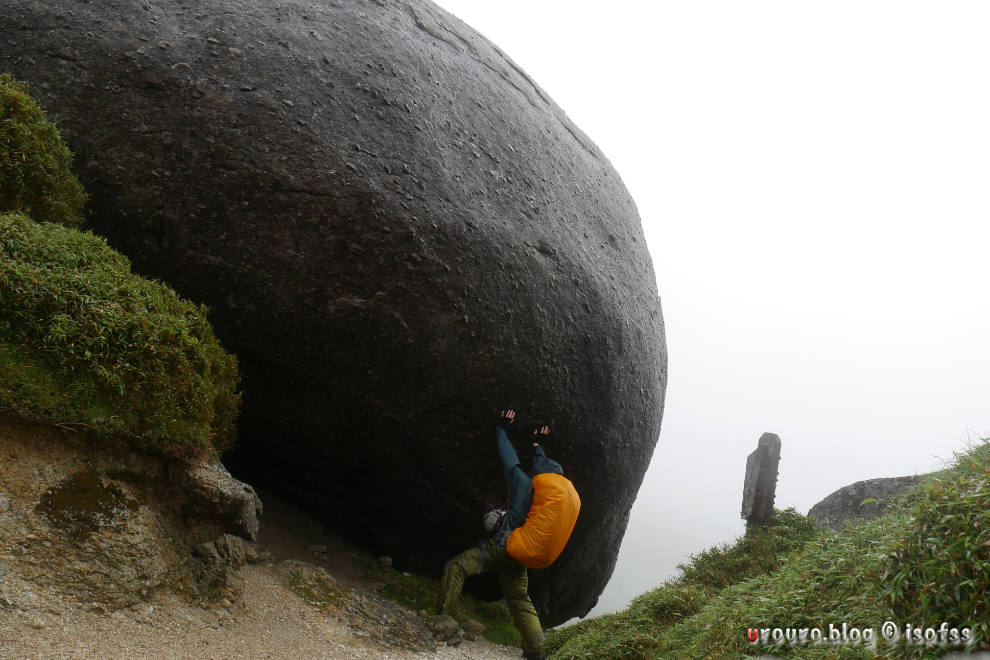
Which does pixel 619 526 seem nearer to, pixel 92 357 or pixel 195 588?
pixel 195 588

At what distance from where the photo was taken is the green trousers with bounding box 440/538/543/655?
6.38m

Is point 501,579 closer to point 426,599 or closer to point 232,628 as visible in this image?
point 426,599

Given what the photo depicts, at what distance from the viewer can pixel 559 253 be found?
671 cm

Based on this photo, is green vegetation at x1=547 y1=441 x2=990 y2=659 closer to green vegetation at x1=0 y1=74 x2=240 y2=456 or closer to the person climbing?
the person climbing

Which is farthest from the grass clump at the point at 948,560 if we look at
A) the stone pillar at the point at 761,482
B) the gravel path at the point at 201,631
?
the stone pillar at the point at 761,482

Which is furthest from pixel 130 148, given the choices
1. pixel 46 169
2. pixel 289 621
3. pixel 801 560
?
pixel 801 560

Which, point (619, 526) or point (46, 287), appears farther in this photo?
point (619, 526)

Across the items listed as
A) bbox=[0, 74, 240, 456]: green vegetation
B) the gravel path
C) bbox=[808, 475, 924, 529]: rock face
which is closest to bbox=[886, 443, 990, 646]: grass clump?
the gravel path

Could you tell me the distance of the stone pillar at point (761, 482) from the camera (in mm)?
10273

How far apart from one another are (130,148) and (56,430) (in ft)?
8.55

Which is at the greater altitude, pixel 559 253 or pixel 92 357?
pixel 559 253

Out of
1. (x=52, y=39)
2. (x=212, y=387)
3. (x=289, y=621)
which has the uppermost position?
(x=52, y=39)

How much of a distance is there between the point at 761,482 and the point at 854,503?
131 centimetres

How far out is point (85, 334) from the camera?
421 cm
